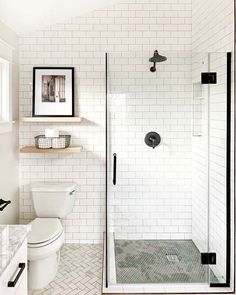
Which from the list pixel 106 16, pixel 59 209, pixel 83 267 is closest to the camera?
pixel 83 267

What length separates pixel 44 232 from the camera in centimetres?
271

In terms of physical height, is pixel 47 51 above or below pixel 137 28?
below

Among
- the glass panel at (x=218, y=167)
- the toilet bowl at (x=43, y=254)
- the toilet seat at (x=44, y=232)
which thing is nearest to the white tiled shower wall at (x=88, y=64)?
the toilet seat at (x=44, y=232)

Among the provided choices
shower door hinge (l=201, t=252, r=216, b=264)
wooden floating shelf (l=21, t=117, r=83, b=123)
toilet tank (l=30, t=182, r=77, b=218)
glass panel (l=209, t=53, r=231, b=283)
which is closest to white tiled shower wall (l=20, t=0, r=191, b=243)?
wooden floating shelf (l=21, t=117, r=83, b=123)

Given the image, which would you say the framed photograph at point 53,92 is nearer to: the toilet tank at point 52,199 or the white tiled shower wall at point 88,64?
the white tiled shower wall at point 88,64

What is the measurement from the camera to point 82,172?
351 centimetres

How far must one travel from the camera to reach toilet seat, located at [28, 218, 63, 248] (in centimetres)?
252

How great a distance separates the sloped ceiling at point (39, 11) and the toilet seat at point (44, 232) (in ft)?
6.04

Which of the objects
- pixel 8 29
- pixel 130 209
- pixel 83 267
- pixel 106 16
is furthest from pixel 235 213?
pixel 8 29

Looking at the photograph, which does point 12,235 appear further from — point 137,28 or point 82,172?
point 137,28

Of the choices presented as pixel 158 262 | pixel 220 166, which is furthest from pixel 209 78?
pixel 158 262

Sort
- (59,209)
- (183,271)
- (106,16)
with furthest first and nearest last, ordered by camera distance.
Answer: (106,16) < (59,209) < (183,271)

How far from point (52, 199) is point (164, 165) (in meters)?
1.13

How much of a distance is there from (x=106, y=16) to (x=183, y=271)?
102 inches
